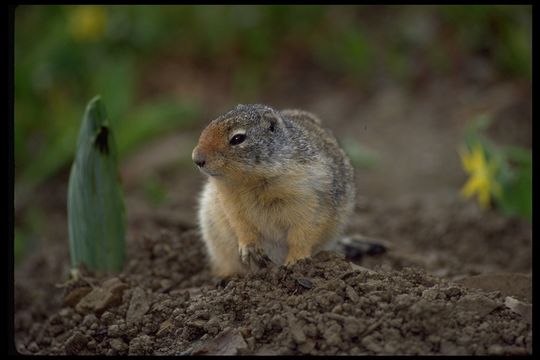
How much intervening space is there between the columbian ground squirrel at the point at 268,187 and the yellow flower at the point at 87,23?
5254 mm

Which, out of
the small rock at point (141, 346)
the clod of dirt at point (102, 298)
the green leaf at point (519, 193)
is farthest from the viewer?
the green leaf at point (519, 193)

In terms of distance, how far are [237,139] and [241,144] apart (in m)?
0.04

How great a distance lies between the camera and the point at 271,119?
5180 mm

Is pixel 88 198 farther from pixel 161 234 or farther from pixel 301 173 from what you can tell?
pixel 301 173

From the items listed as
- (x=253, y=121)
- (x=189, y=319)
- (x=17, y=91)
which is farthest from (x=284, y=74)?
(x=189, y=319)

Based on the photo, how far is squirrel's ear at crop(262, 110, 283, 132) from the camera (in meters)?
5.15

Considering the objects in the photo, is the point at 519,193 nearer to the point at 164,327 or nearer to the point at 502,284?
the point at 502,284

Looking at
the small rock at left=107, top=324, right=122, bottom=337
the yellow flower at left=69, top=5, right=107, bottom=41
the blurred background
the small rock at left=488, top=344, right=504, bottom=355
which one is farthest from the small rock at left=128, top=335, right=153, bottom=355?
the yellow flower at left=69, top=5, right=107, bottom=41

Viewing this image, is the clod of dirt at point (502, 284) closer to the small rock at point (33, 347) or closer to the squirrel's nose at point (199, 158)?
the squirrel's nose at point (199, 158)

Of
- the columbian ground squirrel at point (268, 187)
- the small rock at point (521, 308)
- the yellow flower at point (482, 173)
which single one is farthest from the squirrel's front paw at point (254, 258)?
the yellow flower at point (482, 173)

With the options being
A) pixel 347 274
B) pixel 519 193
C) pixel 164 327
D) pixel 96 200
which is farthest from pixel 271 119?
pixel 519 193

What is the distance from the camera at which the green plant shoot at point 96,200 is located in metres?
5.46

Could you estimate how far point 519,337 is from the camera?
12.6 feet

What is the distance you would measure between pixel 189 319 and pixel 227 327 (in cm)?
32
